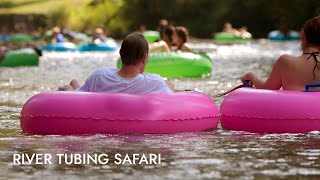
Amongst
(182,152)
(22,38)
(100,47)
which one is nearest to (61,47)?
(100,47)

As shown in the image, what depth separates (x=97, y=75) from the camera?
8.02 m

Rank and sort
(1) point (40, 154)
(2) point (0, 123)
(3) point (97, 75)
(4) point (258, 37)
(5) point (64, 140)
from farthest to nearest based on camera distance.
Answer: (4) point (258, 37) → (2) point (0, 123) → (3) point (97, 75) → (5) point (64, 140) → (1) point (40, 154)

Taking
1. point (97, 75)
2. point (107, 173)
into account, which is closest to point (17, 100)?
point (97, 75)

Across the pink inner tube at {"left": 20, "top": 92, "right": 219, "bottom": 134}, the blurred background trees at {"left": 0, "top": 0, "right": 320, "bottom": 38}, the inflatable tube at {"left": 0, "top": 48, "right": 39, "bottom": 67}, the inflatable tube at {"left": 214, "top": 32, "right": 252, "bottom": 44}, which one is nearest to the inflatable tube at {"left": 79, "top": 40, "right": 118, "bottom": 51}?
the inflatable tube at {"left": 0, "top": 48, "right": 39, "bottom": 67}

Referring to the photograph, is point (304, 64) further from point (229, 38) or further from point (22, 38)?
point (22, 38)

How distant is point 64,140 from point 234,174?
2.04 m

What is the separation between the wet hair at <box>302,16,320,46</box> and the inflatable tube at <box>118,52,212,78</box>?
803 centimetres

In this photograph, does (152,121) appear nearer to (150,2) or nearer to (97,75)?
(97,75)

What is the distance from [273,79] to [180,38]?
8003 mm

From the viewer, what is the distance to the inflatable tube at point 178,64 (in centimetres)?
1603

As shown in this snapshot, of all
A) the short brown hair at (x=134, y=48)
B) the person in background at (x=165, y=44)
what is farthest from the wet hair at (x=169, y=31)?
the short brown hair at (x=134, y=48)

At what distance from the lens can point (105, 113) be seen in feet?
25.4

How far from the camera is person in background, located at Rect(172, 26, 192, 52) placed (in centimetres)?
1573

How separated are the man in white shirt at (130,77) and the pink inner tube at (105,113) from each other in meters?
0.14
